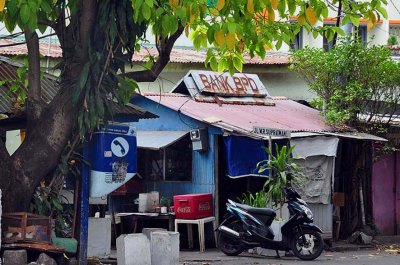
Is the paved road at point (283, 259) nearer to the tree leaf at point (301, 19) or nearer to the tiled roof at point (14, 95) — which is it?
the tiled roof at point (14, 95)

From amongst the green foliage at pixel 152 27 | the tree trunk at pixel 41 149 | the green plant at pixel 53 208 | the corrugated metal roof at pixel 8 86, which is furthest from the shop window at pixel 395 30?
the tree trunk at pixel 41 149

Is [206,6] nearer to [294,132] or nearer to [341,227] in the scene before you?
[294,132]

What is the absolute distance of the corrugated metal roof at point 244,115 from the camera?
614 inches

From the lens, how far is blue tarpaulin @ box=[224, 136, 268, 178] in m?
15.5

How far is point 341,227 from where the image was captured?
18.0 m

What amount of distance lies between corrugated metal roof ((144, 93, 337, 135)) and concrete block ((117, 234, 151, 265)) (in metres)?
4.36

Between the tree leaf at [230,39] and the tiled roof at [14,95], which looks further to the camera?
the tiled roof at [14,95]

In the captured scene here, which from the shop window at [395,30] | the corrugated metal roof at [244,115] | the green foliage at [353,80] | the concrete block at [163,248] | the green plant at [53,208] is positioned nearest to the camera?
the green plant at [53,208]

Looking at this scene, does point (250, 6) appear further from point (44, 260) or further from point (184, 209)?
point (184, 209)

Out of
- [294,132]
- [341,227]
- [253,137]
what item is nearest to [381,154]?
[341,227]

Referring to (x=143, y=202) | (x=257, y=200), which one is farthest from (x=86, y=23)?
(x=143, y=202)

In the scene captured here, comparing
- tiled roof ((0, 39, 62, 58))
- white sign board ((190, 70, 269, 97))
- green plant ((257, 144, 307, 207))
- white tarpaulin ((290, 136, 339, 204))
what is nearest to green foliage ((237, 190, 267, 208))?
green plant ((257, 144, 307, 207))

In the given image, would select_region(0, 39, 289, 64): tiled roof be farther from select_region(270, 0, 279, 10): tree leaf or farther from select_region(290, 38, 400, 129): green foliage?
select_region(270, 0, 279, 10): tree leaf

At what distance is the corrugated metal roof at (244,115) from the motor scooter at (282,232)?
1.53 m
